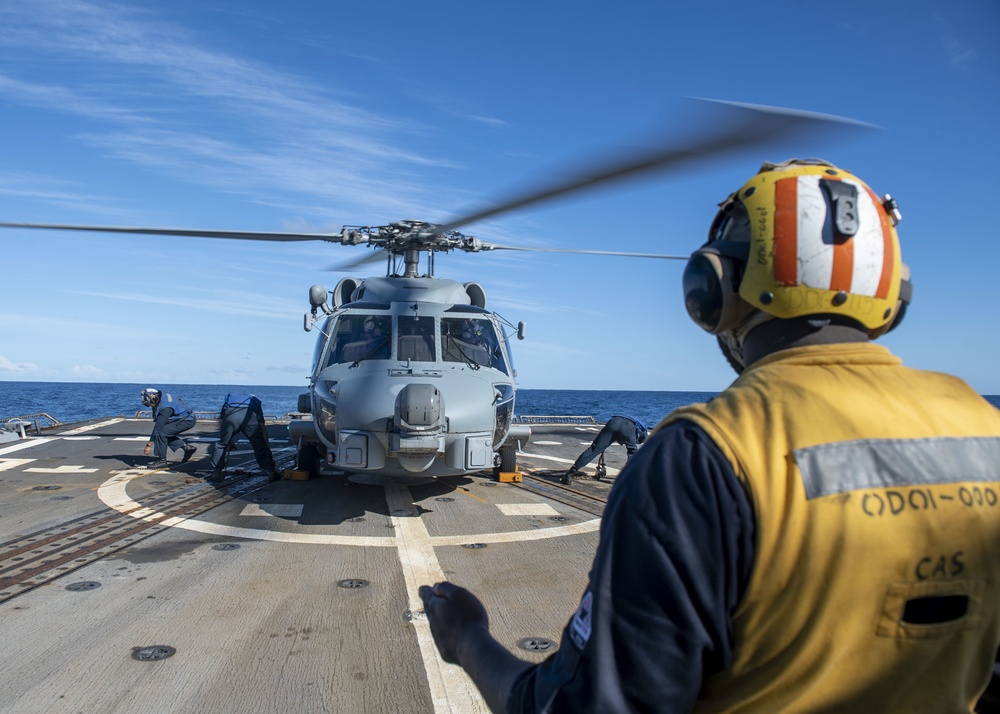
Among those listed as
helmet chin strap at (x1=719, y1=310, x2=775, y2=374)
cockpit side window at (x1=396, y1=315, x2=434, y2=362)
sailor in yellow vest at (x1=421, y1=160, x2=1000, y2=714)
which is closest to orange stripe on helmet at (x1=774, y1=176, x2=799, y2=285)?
helmet chin strap at (x1=719, y1=310, x2=775, y2=374)

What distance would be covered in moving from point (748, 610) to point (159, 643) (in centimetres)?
411

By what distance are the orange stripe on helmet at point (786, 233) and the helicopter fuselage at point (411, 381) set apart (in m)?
6.07

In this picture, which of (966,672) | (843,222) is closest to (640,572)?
(966,672)

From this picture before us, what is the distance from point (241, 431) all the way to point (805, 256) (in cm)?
978

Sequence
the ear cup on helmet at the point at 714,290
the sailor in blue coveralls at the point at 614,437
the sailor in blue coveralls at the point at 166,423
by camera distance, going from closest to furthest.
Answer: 1. the ear cup on helmet at the point at 714,290
2. the sailor in blue coveralls at the point at 614,437
3. the sailor in blue coveralls at the point at 166,423

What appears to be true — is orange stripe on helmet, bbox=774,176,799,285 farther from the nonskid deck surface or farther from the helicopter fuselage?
the helicopter fuselage

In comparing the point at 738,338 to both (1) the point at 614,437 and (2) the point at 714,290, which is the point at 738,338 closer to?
(2) the point at 714,290

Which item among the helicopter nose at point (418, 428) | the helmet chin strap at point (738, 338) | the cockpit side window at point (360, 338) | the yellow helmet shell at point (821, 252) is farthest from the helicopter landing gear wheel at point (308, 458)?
the yellow helmet shell at point (821, 252)

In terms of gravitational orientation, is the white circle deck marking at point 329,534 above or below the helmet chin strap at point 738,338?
below

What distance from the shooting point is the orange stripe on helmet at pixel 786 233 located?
1420 mm

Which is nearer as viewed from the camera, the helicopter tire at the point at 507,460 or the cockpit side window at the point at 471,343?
the cockpit side window at the point at 471,343

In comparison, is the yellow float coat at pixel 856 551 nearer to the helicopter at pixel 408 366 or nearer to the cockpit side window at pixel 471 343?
the helicopter at pixel 408 366

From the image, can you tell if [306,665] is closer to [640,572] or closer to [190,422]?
[640,572]

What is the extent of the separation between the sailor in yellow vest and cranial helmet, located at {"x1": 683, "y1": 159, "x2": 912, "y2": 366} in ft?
0.61
